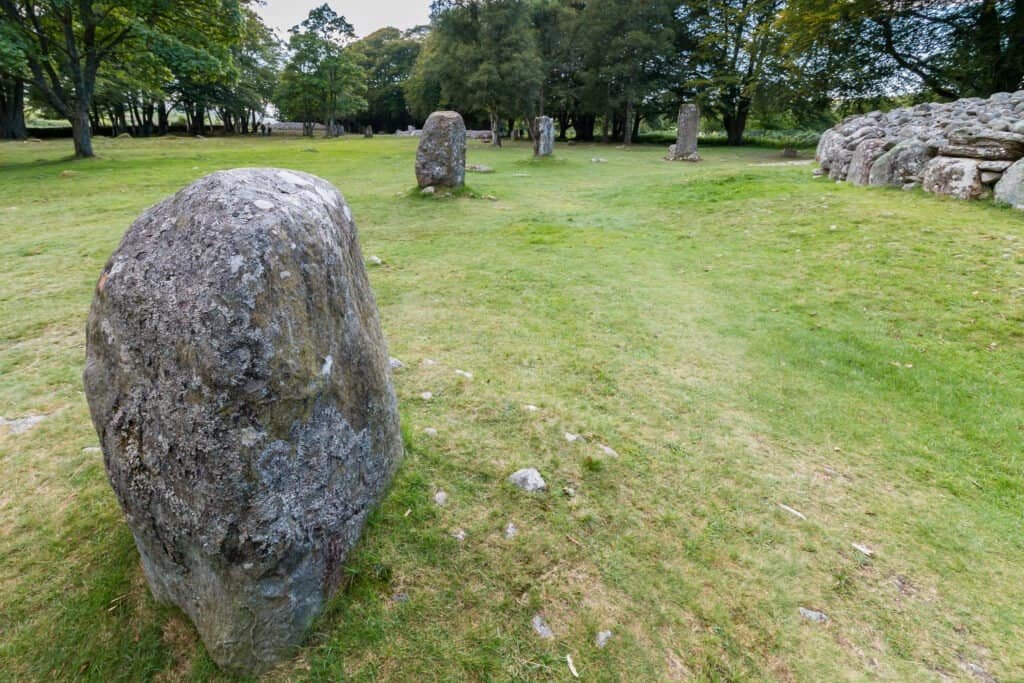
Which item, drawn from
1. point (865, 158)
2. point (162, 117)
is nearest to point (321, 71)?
point (162, 117)

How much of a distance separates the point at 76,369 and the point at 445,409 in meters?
3.53

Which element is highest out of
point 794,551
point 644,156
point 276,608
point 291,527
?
point 644,156

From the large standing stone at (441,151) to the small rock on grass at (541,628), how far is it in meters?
12.8

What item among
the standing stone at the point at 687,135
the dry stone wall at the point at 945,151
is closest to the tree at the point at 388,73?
the standing stone at the point at 687,135

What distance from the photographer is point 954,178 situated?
9609 mm

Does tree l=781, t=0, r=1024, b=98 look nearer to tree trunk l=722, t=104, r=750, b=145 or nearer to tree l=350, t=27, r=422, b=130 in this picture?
tree trunk l=722, t=104, r=750, b=145

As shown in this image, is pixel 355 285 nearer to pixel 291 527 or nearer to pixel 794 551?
pixel 291 527

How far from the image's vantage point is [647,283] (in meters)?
7.68

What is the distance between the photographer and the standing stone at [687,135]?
23172 mm

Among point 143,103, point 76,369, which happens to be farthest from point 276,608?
point 143,103

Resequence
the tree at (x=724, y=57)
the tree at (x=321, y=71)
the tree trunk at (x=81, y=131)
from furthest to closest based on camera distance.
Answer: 1. the tree at (x=321, y=71)
2. the tree at (x=724, y=57)
3. the tree trunk at (x=81, y=131)

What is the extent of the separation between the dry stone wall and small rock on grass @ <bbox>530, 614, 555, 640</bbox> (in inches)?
432

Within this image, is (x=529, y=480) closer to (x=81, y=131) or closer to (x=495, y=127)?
(x=81, y=131)

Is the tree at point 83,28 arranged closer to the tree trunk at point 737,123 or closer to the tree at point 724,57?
the tree at point 724,57
